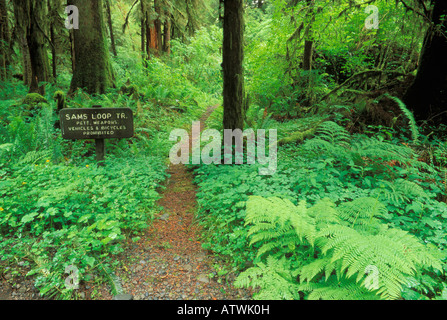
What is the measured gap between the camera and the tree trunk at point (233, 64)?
17.1 ft

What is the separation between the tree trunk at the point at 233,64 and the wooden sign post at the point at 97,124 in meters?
2.18

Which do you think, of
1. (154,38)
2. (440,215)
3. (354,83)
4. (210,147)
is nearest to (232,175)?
(210,147)

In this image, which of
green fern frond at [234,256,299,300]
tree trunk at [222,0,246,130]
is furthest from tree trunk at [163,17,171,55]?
green fern frond at [234,256,299,300]

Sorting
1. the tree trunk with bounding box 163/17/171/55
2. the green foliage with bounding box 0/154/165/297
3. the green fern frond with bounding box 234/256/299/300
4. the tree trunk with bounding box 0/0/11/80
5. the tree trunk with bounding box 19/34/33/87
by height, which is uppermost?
the tree trunk with bounding box 163/17/171/55

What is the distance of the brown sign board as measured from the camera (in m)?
4.99

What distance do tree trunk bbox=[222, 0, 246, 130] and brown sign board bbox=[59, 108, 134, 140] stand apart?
2181 millimetres

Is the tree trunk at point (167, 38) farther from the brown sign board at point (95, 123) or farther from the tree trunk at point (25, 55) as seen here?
the brown sign board at point (95, 123)

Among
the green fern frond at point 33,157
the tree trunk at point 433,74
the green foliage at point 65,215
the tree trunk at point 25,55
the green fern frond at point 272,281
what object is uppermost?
the tree trunk at point 25,55

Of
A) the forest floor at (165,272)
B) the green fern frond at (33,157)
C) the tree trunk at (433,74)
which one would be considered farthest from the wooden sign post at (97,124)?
the tree trunk at (433,74)

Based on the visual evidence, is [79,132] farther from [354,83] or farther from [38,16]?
[354,83]

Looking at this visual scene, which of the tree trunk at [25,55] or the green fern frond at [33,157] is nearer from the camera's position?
the green fern frond at [33,157]

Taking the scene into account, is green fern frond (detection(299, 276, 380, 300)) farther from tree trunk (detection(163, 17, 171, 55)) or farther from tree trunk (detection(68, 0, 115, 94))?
tree trunk (detection(163, 17, 171, 55))

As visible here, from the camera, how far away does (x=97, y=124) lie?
5.14 meters
